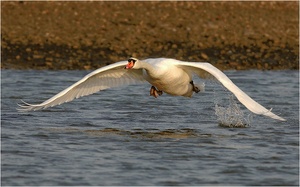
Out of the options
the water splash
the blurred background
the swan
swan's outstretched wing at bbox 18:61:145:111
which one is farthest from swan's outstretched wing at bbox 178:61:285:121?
the blurred background

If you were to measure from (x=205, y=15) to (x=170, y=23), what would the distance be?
1.55 m

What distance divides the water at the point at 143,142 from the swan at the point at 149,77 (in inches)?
21.0

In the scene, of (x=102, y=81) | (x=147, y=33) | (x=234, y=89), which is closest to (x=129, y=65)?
(x=102, y=81)

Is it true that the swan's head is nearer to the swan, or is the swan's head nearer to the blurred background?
the swan

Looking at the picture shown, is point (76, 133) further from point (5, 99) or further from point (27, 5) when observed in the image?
point (27, 5)

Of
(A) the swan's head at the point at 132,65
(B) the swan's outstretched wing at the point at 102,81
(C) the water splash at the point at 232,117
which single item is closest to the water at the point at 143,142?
(C) the water splash at the point at 232,117

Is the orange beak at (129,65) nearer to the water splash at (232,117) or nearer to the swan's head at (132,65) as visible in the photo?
the swan's head at (132,65)

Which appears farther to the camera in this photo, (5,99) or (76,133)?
(5,99)

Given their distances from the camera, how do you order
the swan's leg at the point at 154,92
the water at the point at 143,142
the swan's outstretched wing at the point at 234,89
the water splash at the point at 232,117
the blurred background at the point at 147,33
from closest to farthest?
1. the water at the point at 143,142
2. the swan's outstretched wing at the point at 234,89
3. the swan's leg at the point at 154,92
4. the water splash at the point at 232,117
5. the blurred background at the point at 147,33

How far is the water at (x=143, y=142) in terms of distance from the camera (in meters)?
10.2

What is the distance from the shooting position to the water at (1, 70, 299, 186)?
33.4 feet

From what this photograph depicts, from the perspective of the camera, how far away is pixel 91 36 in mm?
23062

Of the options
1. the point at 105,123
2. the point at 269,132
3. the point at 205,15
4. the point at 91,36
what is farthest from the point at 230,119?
the point at 205,15

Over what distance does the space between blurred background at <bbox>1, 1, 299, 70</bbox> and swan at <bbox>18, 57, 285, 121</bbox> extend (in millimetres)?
6990
